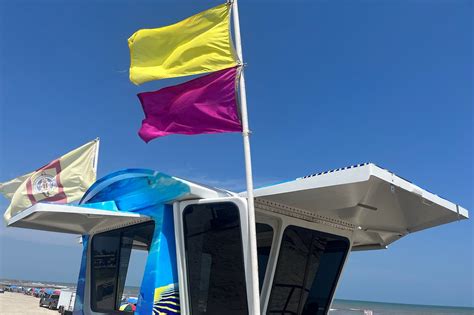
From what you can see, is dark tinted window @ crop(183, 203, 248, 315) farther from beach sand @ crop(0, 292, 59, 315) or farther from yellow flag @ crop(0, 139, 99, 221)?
beach sand @ crop(0, 292, 59, 315)

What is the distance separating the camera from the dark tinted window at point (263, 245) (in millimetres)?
6285

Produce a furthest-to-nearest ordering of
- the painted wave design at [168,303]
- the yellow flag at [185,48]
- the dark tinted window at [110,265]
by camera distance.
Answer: the dark tinted window at [110,265], the yellow flag at [185,48], the painted wave design at [168,303]

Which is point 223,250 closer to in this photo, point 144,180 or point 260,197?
point 260,197

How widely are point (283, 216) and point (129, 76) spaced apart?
2.93 metres

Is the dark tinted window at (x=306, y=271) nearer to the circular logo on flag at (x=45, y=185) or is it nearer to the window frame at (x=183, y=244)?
the window frame at (x=183, y=244)

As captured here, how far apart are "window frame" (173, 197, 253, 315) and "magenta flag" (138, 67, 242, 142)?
2.98ft

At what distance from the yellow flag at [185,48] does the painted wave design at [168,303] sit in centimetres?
287

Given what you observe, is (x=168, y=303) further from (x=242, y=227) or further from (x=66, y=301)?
(x=66, y=301)

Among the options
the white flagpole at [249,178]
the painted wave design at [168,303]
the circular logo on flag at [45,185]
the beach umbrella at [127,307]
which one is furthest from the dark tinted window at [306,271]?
the circular logo on flag at [45,185]

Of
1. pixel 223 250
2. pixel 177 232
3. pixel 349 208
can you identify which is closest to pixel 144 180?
pixel 177 232

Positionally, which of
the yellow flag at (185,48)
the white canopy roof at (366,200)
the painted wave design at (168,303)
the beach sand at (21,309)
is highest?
the yellow flag at (185,48)

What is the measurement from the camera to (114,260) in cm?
773

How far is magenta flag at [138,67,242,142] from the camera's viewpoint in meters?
5.75

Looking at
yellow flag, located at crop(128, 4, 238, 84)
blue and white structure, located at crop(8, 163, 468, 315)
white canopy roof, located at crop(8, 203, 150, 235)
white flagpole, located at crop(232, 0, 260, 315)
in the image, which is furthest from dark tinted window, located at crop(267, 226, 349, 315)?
yellow flag, located at crop(128, 4, 238, 84)
